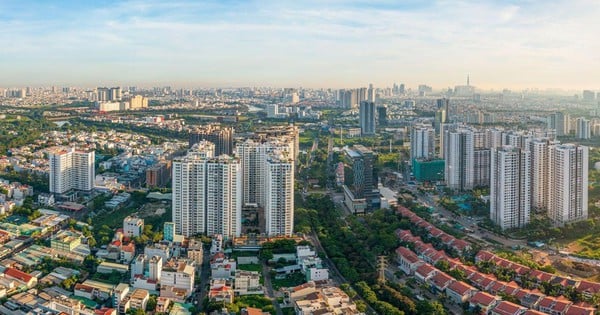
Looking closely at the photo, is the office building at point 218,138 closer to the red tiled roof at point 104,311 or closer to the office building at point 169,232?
the office building at point 169,232

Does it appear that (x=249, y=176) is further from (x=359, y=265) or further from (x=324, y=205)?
(x=359, y=265)

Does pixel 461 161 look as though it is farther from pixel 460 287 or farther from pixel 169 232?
pixel 169 232

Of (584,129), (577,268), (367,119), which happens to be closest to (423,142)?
(584,129)

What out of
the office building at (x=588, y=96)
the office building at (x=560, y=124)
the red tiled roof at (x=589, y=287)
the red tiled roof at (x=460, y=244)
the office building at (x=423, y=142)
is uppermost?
the office building at (x=588, y=96)

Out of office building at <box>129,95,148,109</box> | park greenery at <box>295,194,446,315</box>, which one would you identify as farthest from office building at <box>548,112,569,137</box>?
office building at <box>129,95,148,109</box>

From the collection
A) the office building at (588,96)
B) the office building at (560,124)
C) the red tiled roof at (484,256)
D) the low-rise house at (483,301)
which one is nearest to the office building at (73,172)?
the red tiled roof at (484,256)
